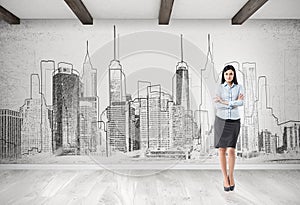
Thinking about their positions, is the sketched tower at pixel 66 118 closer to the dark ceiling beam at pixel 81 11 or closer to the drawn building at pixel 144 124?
the dark ceiling beam at pixel 81 11

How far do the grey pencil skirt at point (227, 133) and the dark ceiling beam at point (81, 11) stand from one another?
7.99 feet

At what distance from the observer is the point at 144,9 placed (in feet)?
19.4

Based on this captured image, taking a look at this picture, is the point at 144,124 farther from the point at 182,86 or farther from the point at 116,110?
the point at 182,86

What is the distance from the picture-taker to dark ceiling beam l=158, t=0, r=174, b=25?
525 centimetres

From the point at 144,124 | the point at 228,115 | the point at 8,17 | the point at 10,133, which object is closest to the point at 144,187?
the point at 228,115

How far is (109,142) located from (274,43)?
3.21 m

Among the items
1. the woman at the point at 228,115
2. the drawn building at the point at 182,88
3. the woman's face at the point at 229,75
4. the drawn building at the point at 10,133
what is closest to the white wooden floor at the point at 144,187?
the drawn building at the point at 10,133

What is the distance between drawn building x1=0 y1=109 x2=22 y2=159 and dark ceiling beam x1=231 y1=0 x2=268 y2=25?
388cm

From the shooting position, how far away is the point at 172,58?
660 cm

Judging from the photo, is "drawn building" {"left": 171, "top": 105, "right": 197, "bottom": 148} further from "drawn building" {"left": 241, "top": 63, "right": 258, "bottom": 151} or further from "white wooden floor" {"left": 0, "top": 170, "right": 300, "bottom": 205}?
"drawn building" {"left": 241, "top": 63, "right": 258, "bottom": 151}

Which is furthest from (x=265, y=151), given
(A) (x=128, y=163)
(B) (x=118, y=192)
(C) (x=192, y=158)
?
(B) (x=118, y=192)

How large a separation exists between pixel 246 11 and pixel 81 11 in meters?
2.40

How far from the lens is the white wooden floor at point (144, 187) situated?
434cm

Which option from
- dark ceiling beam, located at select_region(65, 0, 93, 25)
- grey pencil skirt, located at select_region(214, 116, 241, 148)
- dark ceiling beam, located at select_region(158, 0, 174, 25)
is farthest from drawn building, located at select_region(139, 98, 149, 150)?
grey pencil skirt, located at select_region(214, 116, 241, 148)
